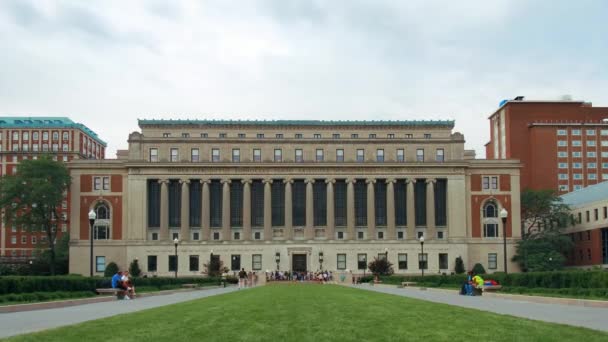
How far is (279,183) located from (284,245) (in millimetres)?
9916

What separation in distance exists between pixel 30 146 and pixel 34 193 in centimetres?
6307

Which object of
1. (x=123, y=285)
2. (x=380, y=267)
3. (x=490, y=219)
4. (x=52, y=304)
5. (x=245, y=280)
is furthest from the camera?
(x=490, y=219)

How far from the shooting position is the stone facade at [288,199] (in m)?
123

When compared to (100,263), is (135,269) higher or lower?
lower

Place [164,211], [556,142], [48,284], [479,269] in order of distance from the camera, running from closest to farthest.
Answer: [48,284], [479,269], [164,211], [556,142]

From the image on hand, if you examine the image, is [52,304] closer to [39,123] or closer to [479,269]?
[479,269]

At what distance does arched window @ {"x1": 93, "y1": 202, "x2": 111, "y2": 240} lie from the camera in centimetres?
12306

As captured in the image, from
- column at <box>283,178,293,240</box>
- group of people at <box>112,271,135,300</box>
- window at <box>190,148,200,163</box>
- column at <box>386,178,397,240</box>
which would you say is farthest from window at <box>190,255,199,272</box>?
group of people at <box>112,271,135,300</box>

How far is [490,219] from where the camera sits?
4909 inches

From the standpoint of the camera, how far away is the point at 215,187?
125750mm

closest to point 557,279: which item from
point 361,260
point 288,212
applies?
point 361,260

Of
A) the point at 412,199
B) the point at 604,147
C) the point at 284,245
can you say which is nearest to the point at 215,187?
the point at 284,245

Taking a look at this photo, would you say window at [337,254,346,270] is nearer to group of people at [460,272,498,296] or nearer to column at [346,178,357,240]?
column at [346,178,357,240]

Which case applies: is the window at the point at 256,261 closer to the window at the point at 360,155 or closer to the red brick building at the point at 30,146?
the window at the point at 360,155
